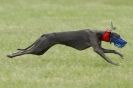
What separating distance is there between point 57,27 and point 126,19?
3.66 meters

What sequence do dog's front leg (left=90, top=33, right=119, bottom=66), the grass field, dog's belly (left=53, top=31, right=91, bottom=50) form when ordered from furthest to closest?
dog's belly (left=53, top=31, right=91, bottom=50), dog's front leg (left=90, top=33, right=119, bottom=66), the grass field

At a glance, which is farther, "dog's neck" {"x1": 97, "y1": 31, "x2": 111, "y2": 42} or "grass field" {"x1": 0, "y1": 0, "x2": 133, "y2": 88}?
"dog's neck" {"x1": 97, "y1": 31, "x2": 111, "y2": 42}

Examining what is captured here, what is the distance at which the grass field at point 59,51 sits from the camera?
999cm

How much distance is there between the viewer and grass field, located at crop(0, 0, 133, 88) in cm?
999

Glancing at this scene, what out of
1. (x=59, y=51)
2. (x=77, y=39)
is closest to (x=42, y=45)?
(x=77, y=39)

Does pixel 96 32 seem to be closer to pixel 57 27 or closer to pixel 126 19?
pixel 57 27

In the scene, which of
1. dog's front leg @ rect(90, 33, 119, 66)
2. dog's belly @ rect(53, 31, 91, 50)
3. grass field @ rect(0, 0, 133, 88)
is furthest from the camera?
dog's belly @ rect(53, 31, 91, 50)

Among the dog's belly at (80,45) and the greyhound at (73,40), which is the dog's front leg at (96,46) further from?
the dog's belly at (80,45)

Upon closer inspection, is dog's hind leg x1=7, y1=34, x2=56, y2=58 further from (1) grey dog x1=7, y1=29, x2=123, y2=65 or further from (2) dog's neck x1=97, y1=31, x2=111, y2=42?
(2) dog's neck x1=97, y1=31, x2=111, y2=42

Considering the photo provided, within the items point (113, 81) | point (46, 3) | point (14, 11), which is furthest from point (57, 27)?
point (113, 81)

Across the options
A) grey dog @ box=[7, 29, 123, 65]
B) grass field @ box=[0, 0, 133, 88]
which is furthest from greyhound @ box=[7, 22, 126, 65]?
grass field @ box=[0, 0, 133, 88]

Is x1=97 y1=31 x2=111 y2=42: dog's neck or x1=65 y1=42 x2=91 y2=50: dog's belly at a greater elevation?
x1=97 y1=31 x2=111 y2=42: dog's neck

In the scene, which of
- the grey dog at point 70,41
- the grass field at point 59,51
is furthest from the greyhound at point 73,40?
the grass field at point 59,51

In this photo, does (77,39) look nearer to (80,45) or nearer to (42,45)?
(80,45)
